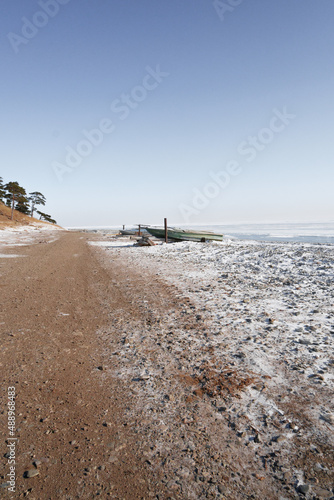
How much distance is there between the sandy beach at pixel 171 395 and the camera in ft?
7.91

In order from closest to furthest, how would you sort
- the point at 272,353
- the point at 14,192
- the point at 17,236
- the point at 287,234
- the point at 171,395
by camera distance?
the point at 171,395
the point at 272,353
the point at 17,236
the point at 287,234
the point at 14,192

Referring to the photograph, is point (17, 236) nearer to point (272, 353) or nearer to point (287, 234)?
point (272, 353)

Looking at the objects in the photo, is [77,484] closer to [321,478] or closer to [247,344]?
[321,478]

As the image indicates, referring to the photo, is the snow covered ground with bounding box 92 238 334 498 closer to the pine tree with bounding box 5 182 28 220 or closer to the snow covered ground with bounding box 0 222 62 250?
the snow covered ground with bounding box 0 222 62 250

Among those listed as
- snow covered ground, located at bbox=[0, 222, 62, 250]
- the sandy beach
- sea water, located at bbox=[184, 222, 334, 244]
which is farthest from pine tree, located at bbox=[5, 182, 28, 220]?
the sandy beach

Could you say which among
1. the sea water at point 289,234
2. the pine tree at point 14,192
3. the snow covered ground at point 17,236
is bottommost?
the snow covered ground at point 17,236

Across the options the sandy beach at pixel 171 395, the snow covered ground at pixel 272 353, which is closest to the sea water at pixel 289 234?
the snow covered ground at pixel 272 353

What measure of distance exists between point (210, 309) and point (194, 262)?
317 inches

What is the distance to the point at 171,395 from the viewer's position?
11.6ft

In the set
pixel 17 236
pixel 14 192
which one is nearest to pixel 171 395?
pixel 17 236

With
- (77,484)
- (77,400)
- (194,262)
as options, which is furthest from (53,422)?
(194,262)

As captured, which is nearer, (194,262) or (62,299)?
(62,299)

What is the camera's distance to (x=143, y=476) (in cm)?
242

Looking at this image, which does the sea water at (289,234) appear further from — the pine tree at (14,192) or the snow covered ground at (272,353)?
the pine tree at (14,192)
